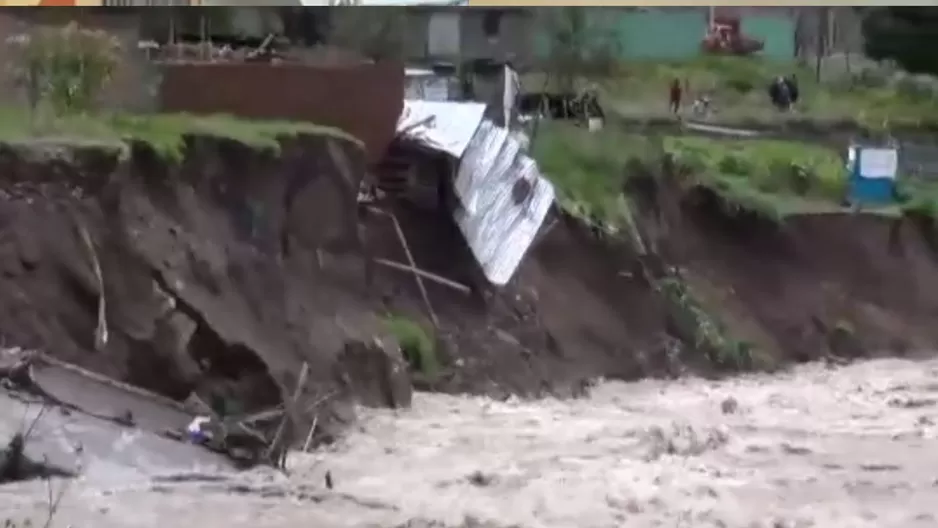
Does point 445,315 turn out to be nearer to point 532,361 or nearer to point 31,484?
point 532,361

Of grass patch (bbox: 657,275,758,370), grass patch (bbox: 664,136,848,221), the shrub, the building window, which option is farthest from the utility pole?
the shrub

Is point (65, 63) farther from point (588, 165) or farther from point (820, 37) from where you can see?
point (820, 37)

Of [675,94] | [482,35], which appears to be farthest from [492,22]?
[675,94]

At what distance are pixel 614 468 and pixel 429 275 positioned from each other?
1.34ft

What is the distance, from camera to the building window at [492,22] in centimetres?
215

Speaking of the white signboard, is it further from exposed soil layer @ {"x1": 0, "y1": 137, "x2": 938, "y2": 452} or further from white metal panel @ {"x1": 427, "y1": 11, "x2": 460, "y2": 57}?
white metal panel @ {"x1": 427, "y1": 11, "x2": 460, "y2": 57}

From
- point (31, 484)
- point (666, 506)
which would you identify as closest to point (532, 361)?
point (666, 506)

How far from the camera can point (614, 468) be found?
1978 mm

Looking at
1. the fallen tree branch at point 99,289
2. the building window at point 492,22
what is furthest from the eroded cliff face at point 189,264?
the building window at point 492,22

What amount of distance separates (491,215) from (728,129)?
387mm

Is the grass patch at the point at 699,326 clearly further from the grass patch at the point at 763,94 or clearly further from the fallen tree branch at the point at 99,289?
the fallen tree branch at the point at 99,289

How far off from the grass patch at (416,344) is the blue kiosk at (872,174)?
0.69 metres

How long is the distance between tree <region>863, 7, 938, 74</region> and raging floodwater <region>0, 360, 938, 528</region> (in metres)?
0.46

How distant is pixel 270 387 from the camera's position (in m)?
2.03
